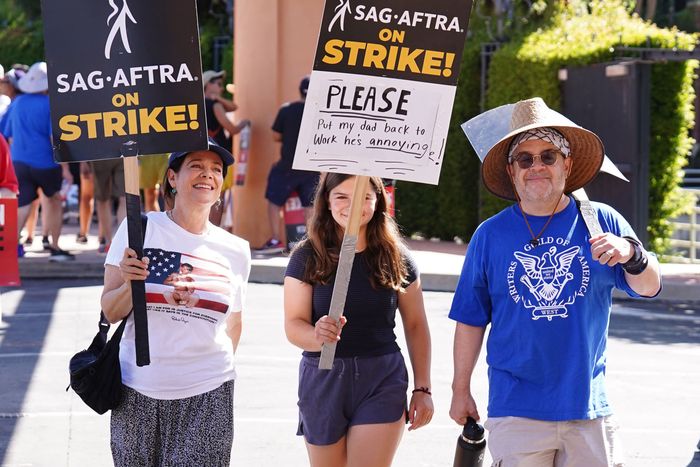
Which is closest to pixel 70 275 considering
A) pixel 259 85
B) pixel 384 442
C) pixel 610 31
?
pixel 259 85

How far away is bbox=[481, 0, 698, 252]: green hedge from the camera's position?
51.9 feet

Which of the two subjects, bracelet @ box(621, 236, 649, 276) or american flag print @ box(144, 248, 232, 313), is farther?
american flag print @ box(144, 248, 232, 313)

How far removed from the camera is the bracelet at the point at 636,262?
4836 mm

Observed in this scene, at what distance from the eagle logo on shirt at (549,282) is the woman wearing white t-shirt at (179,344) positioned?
3.84 feet

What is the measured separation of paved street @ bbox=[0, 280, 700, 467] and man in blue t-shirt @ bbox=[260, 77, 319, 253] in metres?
2.50

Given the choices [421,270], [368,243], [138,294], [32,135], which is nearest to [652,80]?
[421,270]

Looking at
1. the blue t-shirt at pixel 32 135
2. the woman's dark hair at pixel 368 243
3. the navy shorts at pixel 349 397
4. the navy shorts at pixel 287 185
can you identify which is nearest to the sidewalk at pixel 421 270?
the navy shorts at pixel 287 185

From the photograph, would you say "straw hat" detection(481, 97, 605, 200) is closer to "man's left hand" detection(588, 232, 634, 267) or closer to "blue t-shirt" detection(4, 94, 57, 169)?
"man's left hand" detection(588, 232, 634, 267)

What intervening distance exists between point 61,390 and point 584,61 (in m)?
9.11

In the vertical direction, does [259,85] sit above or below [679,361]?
above

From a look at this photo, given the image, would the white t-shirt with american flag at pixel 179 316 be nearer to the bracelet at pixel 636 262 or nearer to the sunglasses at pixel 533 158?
the sunglasses at pixel 533 158

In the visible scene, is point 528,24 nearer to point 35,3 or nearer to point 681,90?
point 681,90

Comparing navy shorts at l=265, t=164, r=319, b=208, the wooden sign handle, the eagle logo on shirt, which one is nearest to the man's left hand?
the eagle logo on shirt

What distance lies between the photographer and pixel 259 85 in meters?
16.6
